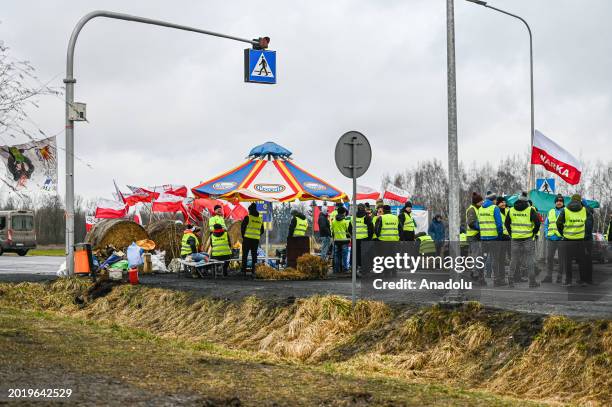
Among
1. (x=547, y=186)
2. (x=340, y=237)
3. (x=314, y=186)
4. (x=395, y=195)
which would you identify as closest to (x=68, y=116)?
(x=314, y=186)

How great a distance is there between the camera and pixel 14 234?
174 feet

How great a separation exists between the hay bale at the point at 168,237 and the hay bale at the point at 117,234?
0.34 m

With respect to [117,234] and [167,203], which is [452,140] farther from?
[167,203]

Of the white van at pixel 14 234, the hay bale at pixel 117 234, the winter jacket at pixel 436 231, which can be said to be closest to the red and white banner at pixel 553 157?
the winter jacket at pixel 436 231

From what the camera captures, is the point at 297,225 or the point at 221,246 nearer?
the point at 221,246

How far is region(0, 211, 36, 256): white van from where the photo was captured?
52.7 m

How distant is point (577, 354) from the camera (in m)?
10.4

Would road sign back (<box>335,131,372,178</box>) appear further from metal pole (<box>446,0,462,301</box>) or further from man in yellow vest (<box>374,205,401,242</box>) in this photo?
man in yellow vest (<box>374,205,401,242</box>)

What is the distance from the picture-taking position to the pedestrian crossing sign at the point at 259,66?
73.3 ft

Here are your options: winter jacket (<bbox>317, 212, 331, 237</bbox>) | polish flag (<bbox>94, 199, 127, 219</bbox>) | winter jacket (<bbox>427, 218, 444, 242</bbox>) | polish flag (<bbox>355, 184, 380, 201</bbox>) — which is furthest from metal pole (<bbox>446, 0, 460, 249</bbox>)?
polish flag (<bbox>94, 199, 127, 219</bbox>)

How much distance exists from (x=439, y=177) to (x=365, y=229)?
248 ft

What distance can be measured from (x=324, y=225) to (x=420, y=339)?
14.7 meters

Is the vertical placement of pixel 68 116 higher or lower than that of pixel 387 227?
higher

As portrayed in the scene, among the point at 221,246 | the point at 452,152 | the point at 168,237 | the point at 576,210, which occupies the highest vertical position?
the point at 452,152
